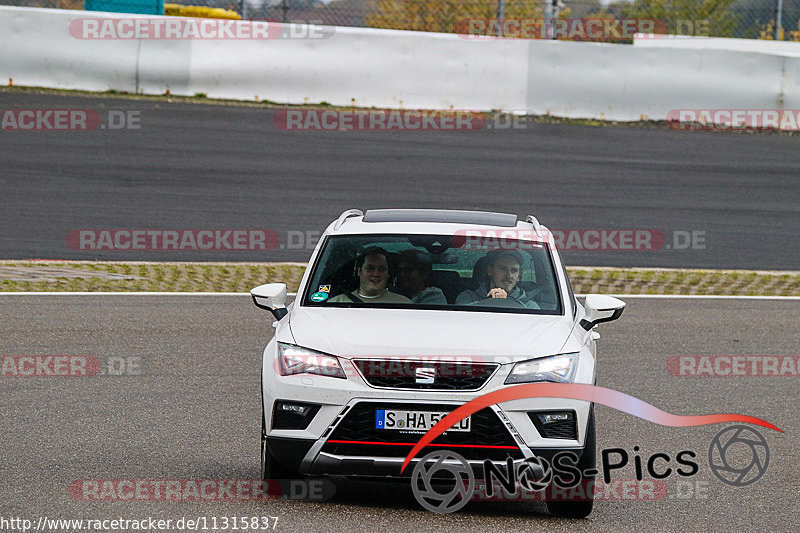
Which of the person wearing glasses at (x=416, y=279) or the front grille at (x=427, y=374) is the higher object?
the person wearing glasses at (x=416, y=279)

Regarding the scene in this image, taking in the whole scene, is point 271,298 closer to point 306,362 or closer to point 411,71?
point 306,362

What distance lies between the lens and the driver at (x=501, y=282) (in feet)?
24.5

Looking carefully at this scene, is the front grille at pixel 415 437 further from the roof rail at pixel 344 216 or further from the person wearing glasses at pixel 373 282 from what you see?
the roof rail at pixel 344 216

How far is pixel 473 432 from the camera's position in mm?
6262

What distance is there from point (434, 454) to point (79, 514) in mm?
1784

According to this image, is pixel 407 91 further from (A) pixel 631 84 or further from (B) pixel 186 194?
(B) pixel 186 194

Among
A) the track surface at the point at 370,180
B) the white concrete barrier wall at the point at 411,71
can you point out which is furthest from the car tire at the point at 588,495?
the white concrete barrier wall at the point at 411,71

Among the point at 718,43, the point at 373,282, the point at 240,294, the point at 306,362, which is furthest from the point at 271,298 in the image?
the point at 718,43

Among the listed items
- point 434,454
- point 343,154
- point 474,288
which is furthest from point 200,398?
point 343,154

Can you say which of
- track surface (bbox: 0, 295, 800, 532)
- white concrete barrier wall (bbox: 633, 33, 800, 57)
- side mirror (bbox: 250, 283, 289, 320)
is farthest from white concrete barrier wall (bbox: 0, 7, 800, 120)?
side mirror (bbox: 250, 283, 289, 320)

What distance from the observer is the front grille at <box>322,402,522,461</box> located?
625 cm

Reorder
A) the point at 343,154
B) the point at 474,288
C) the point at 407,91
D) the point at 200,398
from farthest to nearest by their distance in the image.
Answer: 1. the point at 407,91
2. the point at 343,154
3. the point at 200,398
4. the point at 474,288

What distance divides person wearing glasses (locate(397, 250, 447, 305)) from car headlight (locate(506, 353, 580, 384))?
3.44 ft

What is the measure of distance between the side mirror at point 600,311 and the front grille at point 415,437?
4.24 ft
